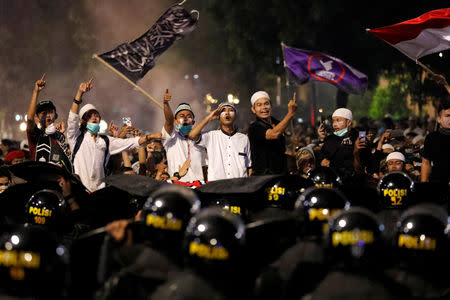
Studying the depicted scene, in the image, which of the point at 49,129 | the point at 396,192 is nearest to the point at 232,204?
the point at 396,192

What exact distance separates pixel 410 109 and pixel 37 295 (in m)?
68.3

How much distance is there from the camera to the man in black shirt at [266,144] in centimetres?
980

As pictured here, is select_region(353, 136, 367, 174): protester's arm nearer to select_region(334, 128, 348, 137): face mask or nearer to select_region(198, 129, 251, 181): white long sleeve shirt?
select_region(334, 128, 348, 137): face mask

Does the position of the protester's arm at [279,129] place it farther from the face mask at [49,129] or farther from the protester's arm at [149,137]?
the face mask at [49,129]

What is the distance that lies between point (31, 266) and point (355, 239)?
211cm

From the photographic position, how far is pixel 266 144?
9.88 m

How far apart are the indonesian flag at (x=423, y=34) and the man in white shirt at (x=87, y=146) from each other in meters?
4.89

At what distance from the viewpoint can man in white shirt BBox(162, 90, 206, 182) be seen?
10.3 m

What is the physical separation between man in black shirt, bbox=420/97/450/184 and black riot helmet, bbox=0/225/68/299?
20.1 feet

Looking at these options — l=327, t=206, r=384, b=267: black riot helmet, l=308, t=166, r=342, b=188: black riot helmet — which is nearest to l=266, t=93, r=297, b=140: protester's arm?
l=308, t=166, r=342, b=188: black riot helmet

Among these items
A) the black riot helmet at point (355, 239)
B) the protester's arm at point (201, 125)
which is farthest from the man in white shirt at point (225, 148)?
the black riot helmet at point (355, 239)

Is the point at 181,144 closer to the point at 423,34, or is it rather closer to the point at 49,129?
the point at 49,129

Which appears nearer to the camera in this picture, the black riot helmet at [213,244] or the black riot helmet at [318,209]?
the black riot helmet at [213,244]

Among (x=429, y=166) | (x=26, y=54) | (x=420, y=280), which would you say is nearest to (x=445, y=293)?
(x=420, y=280)
